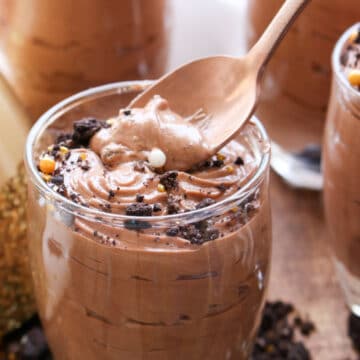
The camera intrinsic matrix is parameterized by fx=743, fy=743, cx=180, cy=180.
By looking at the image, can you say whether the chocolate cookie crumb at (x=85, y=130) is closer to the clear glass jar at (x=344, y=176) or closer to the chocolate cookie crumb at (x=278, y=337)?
the clear glass jar at (x=344, y=176)

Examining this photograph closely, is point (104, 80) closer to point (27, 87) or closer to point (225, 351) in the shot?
point (27, 87)

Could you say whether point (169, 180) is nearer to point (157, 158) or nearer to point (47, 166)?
point (157, 158)

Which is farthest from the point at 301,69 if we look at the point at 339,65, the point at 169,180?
the point at 169,180

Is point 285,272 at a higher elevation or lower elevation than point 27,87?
lower

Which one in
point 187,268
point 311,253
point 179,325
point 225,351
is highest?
point 187,268

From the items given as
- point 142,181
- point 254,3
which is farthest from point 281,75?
point 142,181
